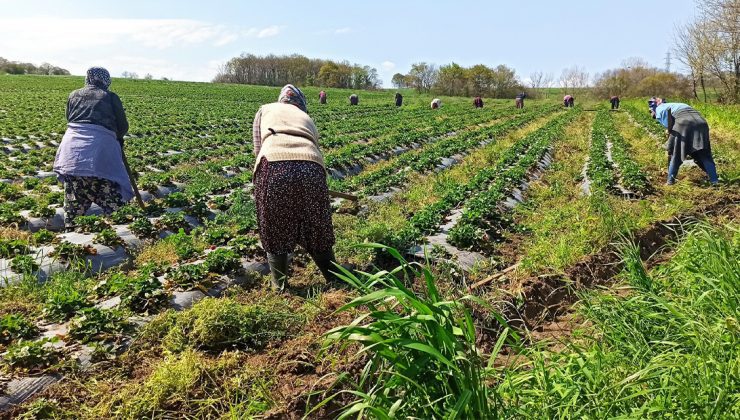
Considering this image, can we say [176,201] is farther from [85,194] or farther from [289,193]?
[289,193]

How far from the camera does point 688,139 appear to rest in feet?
25.1

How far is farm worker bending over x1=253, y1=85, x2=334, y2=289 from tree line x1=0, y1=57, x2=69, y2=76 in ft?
237

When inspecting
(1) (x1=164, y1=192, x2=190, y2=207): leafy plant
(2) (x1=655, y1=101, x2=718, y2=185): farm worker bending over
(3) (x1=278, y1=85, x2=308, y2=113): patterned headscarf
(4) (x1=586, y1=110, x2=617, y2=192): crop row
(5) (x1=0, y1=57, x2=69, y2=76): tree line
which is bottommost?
(1) (x1=164, y1=192, x2=190, y2=207): leafy plant

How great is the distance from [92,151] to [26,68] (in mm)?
75605


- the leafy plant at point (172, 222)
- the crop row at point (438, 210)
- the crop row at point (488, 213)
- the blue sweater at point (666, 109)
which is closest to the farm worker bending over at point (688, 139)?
the blue sweater at point (666, 109)

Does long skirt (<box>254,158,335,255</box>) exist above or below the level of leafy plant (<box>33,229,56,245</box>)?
above

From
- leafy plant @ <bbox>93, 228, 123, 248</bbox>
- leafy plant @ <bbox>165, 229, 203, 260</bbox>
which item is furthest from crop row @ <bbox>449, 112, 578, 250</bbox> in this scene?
leafy plant @ <bbox>93, 228, 123, 248</bbox>

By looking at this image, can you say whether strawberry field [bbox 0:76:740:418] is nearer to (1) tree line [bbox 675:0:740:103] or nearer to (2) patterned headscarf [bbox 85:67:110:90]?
(2) patterned headscarf [bbox 85:67:110:90]

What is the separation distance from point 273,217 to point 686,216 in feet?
16.8

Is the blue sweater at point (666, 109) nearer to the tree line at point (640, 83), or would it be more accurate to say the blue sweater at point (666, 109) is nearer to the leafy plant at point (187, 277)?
the leafy plant at point (187, 277)

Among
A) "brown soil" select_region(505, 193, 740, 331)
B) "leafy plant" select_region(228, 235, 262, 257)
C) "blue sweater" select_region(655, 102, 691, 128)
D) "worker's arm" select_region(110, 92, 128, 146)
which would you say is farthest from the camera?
"blue sweater" select_region(655, 102, 691, 128)

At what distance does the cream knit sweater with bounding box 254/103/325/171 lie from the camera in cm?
409

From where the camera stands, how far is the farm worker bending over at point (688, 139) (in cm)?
756

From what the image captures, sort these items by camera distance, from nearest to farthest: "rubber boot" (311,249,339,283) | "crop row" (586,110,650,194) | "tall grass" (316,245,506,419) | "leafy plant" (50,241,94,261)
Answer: "tall grass" (316,245,506,419), "rubber boot" (311,249,339,283), "leafy plant" (50,241,94,261), "crop row" (586,110,650,194)
